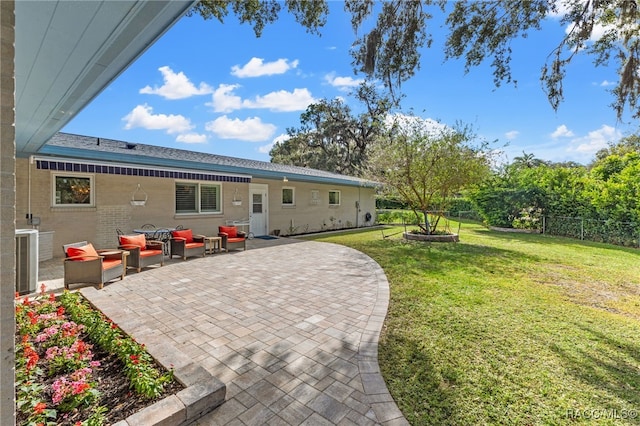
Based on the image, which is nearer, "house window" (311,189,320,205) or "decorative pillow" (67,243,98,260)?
"decorative pillow" (67,243,98,260)

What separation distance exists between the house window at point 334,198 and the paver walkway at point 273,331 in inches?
475

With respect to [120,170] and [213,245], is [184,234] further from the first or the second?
[120,170]

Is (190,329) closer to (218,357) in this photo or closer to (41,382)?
(218,357)

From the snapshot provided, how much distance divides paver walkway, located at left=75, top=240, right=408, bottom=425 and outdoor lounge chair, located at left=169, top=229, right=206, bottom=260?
96cm

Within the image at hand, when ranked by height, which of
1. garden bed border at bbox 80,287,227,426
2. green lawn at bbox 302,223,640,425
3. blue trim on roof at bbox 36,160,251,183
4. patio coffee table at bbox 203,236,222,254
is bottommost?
green lawn at bbox 302,223,640,425

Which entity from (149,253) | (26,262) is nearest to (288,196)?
(149,253)

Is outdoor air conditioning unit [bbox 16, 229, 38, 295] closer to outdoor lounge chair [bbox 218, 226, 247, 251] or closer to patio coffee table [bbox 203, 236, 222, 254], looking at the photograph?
patio coffee table [bbox 203, 236, 222, 254]

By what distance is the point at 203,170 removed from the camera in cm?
1218

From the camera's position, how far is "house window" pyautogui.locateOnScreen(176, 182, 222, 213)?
12750 mm

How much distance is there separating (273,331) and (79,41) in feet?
14.8

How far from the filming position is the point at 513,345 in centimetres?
428

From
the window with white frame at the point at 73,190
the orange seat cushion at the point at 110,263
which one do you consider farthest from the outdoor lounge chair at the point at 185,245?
the window with white frame at the point at 73,190

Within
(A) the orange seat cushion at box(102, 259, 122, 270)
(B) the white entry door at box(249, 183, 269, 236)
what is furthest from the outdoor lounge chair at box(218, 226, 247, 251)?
(A) the orange seat cushion at box(102, 259, 122, 270)

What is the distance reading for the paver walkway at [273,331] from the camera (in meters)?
2.98
